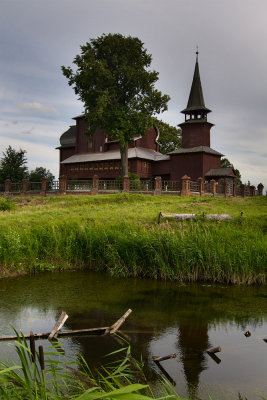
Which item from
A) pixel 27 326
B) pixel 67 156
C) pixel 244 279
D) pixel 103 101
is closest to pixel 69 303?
pixel 27 326

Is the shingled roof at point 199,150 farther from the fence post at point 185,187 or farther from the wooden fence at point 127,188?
the fence post at point 185,187

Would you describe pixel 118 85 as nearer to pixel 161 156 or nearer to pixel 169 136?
pixel 161 156

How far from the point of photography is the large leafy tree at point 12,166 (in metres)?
43.6

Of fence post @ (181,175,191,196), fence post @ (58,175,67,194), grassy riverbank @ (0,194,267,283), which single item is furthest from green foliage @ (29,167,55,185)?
grassy riverbank @ (0,194,267,283)

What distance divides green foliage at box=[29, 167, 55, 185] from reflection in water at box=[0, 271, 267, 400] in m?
38.9

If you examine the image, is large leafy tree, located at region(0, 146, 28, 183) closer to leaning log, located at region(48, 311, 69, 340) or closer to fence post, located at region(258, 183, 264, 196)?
fence post, located at region(258, 183, 264, 196)

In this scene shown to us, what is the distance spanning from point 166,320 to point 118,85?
29.3m

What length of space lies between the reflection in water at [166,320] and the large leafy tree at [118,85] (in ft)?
73.8

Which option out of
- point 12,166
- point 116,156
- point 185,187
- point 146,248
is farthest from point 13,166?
point 146,248

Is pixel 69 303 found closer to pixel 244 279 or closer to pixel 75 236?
pixel 75 236

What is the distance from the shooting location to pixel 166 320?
25.1 feet

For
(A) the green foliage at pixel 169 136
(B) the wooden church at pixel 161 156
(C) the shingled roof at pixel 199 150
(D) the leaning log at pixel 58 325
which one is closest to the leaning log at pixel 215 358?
(D) the leaning log at pixel 58 325

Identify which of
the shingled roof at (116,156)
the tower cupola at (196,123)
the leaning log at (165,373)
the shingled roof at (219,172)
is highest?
the tower cupola at (196,123)

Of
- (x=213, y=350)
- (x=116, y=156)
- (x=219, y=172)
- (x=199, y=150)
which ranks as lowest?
(x=213, y=350)
